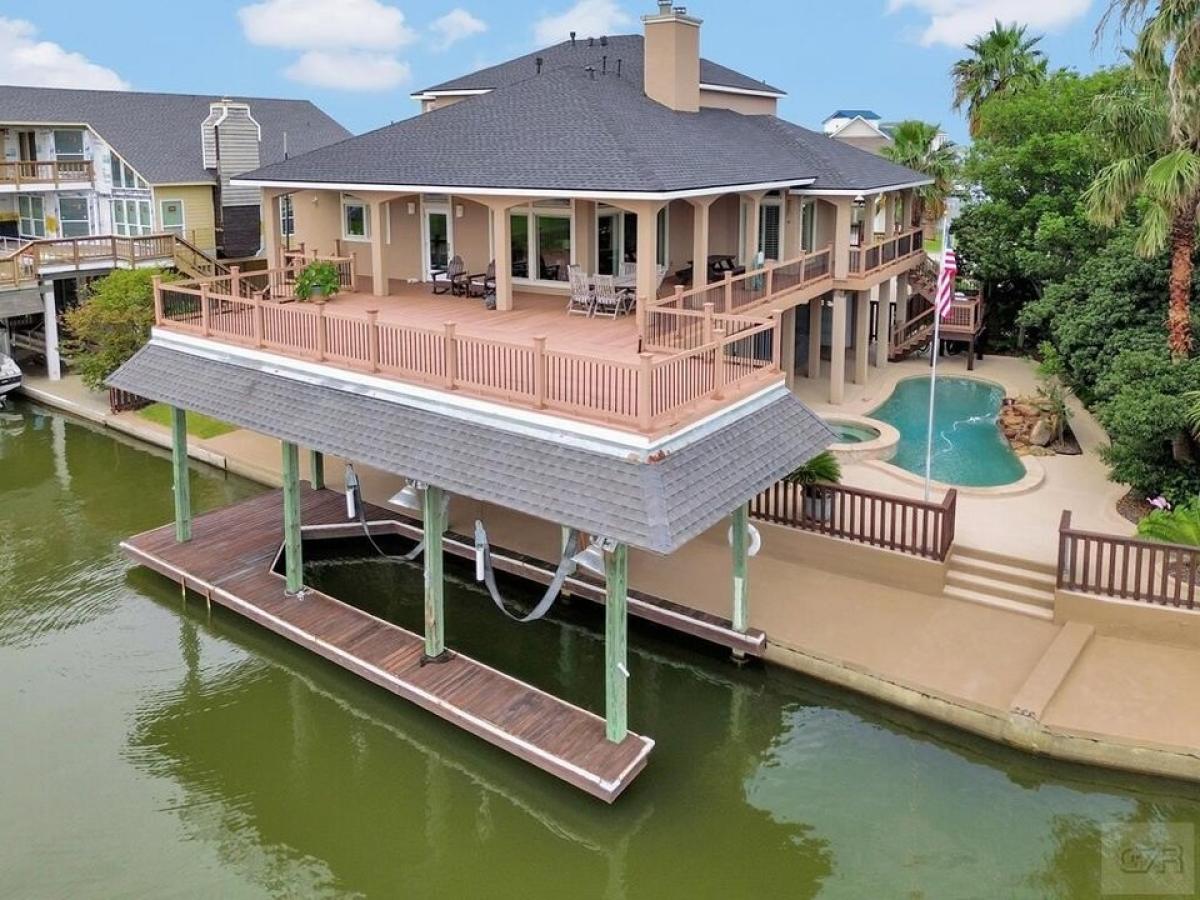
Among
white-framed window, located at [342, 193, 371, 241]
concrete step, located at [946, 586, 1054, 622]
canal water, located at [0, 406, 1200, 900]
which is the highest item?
white-framed window, located at [342, 193, 371, 241]

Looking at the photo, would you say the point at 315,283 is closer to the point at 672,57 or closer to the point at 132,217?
the point at 672,57

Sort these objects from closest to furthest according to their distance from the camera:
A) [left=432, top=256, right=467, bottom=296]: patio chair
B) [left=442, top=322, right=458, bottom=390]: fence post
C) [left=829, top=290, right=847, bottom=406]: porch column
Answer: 1. [left=442, top=322, right=458, bottom=390]: fence post
2. [left=432, top=256, right=467, bottom=296]: patio chair
3. [left=829, top=290, right=847, bottom=406]: porch column

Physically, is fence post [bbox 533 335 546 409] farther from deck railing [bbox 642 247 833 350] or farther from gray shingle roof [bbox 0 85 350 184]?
gray shingle roof [bbox 0 85 350 184]

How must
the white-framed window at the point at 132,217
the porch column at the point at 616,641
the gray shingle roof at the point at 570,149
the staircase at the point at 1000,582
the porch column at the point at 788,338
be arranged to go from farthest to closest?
1. the white-framed window at the point at 132,217
2. the porch column at the point at 788,338
3. the gray shingle roof at the point at 570,149
4. the staircase at the point at 1000,582
5. the porch column at the point at 616,641

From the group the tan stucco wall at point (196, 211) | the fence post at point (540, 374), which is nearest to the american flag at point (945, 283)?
the fence post at point (540, 374)

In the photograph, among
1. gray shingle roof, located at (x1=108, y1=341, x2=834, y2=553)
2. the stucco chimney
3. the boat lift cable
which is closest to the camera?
gray shingle roof, located at (x1=108, y1=341, x2=834, y2=553)

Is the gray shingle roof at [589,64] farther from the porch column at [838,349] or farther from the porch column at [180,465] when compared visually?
the porch column at [180,465]

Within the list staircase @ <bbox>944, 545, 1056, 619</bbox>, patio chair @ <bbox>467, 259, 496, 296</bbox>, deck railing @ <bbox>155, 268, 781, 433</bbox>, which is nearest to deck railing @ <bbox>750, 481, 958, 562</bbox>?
staircase @ <bbox>944, 545, 1056, 619</bbox>
